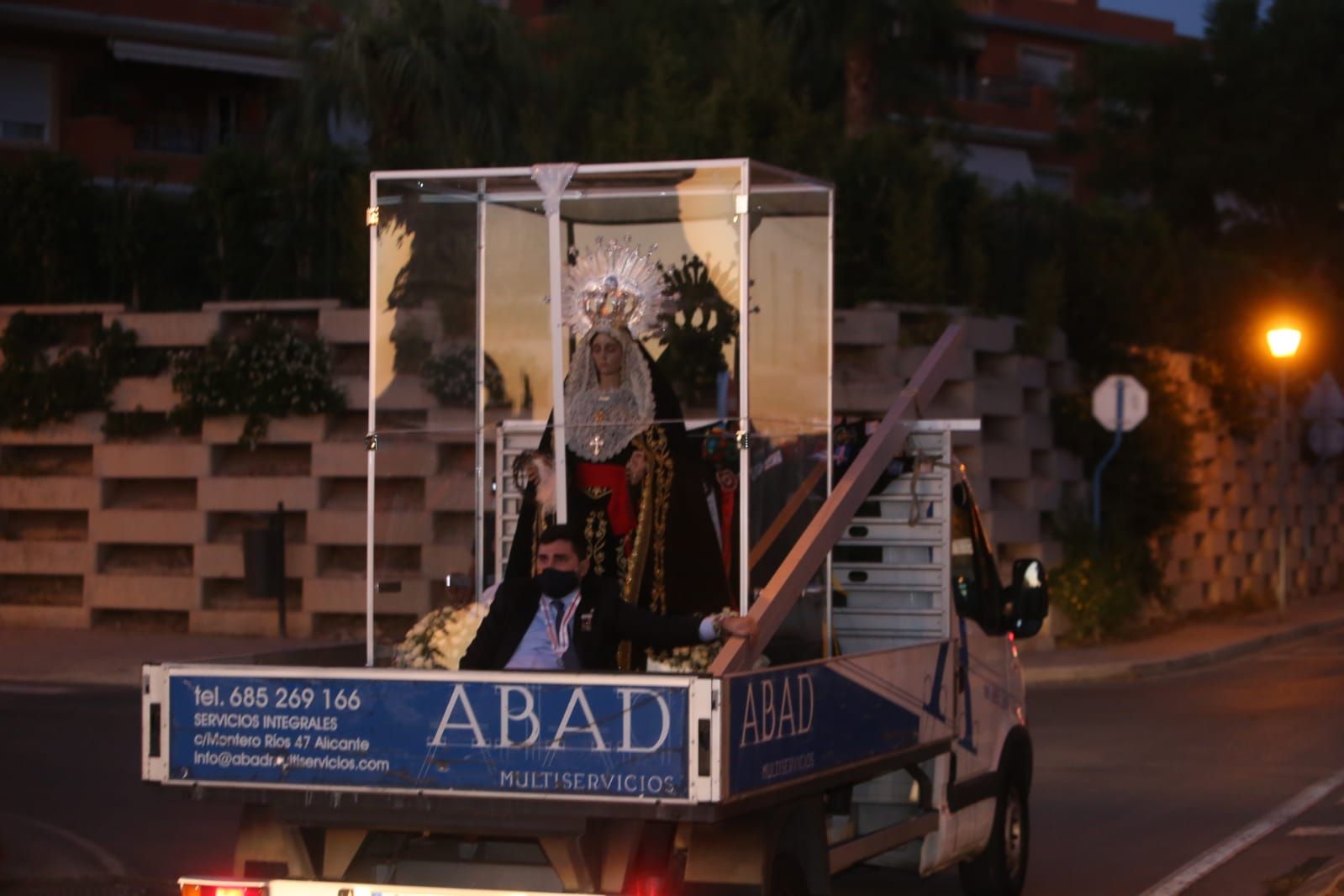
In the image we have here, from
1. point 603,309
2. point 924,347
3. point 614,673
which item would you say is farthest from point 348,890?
point 924,347

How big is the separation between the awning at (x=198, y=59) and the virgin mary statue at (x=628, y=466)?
2729 centimetres

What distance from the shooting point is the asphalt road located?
31.3 ft

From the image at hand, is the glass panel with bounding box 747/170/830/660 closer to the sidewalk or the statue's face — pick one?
the statue's face

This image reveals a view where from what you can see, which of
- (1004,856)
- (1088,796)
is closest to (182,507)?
(1088,796)

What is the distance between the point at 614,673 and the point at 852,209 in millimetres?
17207

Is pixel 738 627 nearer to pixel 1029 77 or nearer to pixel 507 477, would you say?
pixel 507 477

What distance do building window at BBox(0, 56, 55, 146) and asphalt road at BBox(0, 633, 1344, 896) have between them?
65.9 ft

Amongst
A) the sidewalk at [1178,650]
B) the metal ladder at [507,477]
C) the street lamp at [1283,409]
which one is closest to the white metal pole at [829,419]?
the metal ladder at [507,477]

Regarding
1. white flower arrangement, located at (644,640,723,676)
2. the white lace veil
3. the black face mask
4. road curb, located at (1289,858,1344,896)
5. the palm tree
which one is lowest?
road curb, located at (1289,858,1344,896)

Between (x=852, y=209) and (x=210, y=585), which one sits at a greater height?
(x=852, y=209)

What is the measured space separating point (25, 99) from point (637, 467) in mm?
29793

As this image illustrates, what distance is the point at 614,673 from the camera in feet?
19.0

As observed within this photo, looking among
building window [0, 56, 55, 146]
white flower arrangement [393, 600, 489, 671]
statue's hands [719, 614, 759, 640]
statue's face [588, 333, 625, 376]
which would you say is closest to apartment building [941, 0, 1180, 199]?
building window [0, 56, 55, 146]

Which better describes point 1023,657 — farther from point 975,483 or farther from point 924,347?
point 924,347
